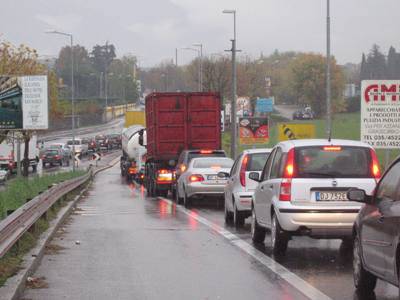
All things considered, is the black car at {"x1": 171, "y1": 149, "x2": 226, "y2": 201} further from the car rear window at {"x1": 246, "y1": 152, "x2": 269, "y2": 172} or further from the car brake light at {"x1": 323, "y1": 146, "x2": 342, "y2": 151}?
the car brake light at {"x1": 323, "y1": 146, "x2": 342, "y2": 151}

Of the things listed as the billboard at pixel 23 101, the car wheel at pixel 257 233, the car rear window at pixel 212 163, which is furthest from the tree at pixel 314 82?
the car wheel at pixel 257 233

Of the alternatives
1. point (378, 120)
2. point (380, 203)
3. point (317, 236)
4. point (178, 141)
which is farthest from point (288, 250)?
point (178, 141)

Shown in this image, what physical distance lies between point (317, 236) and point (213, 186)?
1161 cm

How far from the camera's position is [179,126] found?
31531 mm

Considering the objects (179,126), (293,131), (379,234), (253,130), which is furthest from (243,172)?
(253,130)

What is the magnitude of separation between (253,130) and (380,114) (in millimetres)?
14394

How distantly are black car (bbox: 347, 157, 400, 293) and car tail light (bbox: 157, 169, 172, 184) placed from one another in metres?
21.7

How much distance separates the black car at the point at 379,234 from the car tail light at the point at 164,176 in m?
21.7

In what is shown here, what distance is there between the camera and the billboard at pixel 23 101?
39625 millimetres

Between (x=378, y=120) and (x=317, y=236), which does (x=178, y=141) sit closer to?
(x=378, y=120)

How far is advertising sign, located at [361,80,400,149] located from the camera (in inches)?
906

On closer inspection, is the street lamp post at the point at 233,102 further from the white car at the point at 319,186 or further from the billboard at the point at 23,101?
the white car at the point at 319,186

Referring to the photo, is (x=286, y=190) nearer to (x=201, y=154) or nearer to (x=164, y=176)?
(x=201, y=154)

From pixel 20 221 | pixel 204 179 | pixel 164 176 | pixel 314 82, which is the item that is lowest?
pixel 164 176
